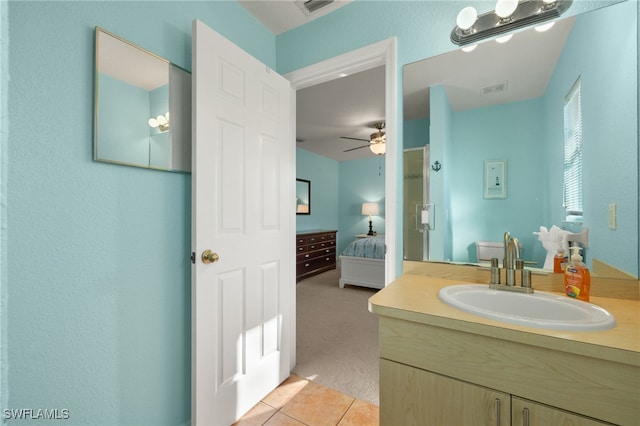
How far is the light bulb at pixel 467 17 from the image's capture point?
127 centimetres

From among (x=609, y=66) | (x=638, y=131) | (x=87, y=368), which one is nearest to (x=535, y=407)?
(x=638, y=131)

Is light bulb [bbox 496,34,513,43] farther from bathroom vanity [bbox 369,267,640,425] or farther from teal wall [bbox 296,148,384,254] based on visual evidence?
teal wall [bbox 296,148,384,254]

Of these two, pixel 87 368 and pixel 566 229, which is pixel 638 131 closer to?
pixel 566 229

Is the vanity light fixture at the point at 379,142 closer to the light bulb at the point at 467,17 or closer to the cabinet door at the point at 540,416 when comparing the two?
the light bulb at the point at 467,17

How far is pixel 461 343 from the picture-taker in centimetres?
88

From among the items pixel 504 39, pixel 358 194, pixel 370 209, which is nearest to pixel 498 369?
pixel 504 39

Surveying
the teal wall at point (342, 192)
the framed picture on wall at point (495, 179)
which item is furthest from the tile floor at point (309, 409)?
the teal wall at point (342, 192)

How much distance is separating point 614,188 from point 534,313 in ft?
1.96

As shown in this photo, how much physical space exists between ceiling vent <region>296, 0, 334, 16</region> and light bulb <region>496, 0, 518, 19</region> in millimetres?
955

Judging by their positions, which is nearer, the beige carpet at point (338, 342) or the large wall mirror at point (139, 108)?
the large wall mirror at point (139, 108)

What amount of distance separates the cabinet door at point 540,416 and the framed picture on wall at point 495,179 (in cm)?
91

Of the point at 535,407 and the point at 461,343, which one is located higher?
the point at 461,343

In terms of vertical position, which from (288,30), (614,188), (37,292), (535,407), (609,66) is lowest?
(535,407)

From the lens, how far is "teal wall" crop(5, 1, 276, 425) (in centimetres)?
Answer: 92
